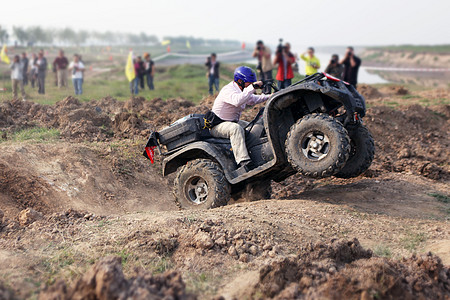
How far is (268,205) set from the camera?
6824 millimetres

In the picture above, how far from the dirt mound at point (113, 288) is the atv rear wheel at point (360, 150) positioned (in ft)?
13.0

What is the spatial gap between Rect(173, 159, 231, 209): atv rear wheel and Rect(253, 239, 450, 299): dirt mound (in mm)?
2266

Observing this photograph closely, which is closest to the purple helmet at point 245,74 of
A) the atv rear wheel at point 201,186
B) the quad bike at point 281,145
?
the quad bike at point 281,145

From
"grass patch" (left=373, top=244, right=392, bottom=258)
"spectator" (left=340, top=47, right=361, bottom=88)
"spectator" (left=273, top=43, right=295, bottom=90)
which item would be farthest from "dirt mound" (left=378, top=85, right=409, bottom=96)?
"grass patch" (left=373, top=244, right=392, bottom=258)

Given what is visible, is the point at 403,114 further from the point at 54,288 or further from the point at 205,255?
the point at 54,288

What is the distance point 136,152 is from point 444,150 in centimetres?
672

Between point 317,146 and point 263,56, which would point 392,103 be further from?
point 317,146

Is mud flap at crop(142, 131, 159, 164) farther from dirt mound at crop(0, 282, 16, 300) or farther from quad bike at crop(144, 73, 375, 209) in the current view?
dirt mound at crop(0, 282, 16, 300)

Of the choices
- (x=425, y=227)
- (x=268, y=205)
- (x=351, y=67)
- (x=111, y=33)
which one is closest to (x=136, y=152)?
(x=268, y=205)

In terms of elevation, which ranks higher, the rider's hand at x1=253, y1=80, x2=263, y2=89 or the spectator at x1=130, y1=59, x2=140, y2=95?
the rider's hand at x1=253, y1=80, x2=263, y2=89

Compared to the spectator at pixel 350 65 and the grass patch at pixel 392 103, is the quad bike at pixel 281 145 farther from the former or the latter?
the spectator at pixel 350 65

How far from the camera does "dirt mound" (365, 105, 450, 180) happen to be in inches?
380

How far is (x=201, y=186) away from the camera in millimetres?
7543

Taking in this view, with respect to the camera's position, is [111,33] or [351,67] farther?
[111,33]
